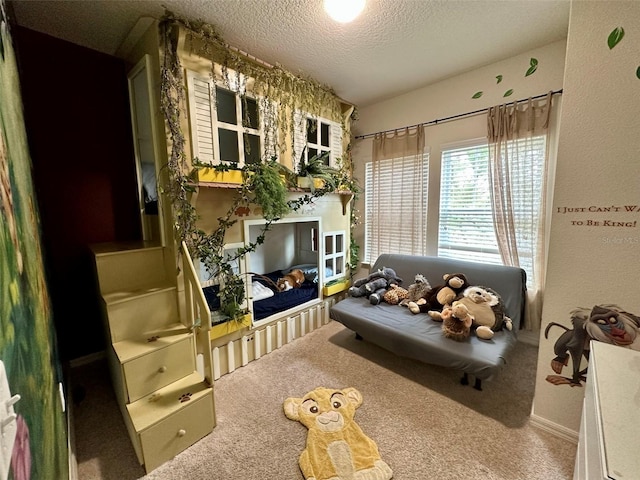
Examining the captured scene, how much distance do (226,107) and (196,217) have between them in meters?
0.99

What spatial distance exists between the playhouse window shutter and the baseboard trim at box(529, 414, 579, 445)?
9.08 ft

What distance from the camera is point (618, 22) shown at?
4.07 ft

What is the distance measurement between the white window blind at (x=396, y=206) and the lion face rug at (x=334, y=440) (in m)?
1.83

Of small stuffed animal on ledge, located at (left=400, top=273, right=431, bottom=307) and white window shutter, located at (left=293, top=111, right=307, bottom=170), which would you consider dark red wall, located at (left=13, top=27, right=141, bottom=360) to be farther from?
small stuffed animal on ledge, located at (left=400, top=273, right=431, bottom=307)

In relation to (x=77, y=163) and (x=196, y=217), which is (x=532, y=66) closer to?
(x=196, y=217)

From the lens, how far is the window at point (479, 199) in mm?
2340

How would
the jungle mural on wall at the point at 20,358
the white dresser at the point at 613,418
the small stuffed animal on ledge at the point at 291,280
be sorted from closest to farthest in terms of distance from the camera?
the jungle mural on wall at the point at 20,358, the white dresser at the point at 613,418, the small stuffed animal on ledge at the point at 291,280

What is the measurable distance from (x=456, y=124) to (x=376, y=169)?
3.16ft

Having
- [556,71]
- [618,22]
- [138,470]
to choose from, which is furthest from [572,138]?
[138,470]

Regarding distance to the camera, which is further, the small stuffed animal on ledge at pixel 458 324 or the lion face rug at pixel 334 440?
the small stuffed animal on ledge at pixel 458 324

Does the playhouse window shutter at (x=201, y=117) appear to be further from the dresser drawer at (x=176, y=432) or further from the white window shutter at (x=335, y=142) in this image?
the dresser drawer at (x=176, y=432)

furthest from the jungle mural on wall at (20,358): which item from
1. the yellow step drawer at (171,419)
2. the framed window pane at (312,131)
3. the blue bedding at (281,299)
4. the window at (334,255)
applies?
the window at (334,255)

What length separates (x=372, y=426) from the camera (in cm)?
165

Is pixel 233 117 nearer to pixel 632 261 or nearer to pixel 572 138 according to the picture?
pixel 572 138
